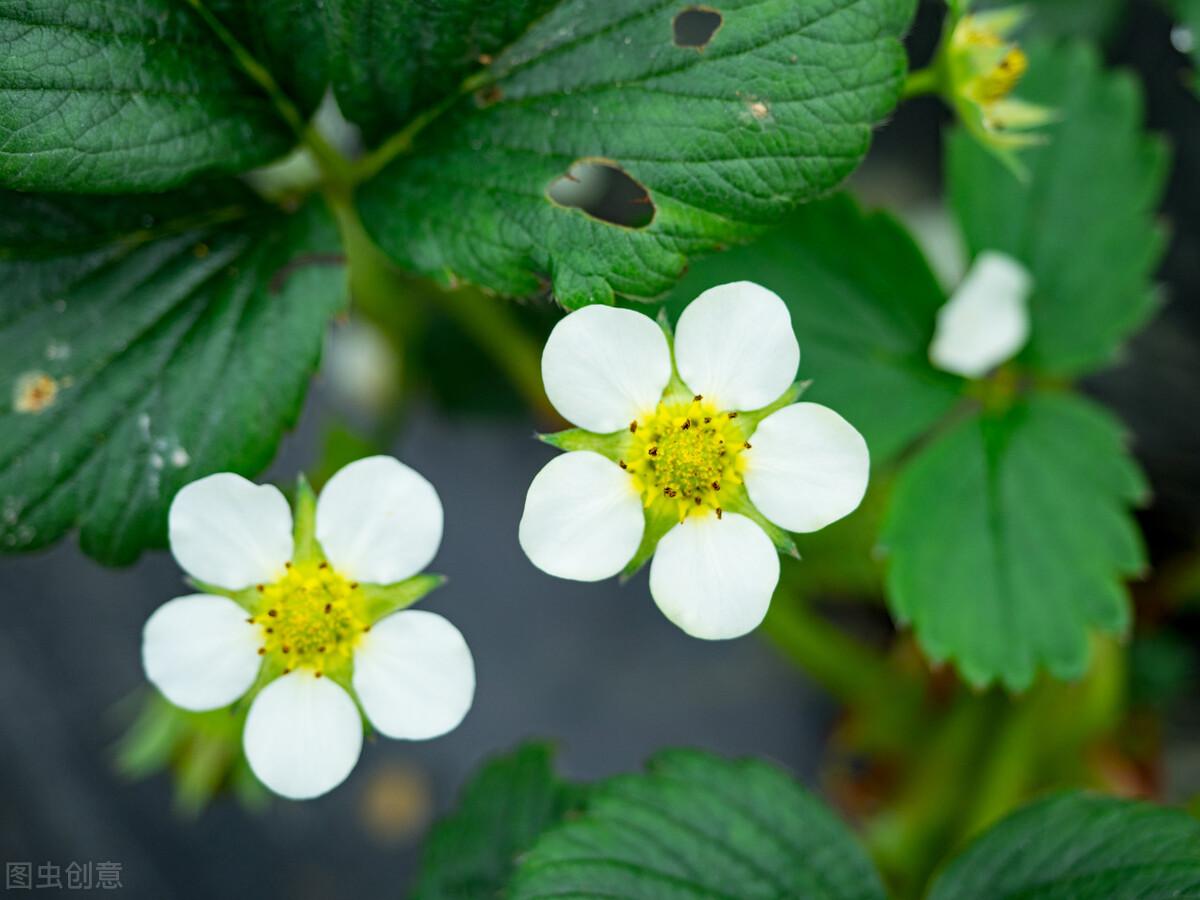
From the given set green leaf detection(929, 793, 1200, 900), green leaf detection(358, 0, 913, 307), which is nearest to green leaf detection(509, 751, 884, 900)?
green leaf detection(929, 793, 1200, 900)

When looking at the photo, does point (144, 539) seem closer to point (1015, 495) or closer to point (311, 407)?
point (1015, 495)

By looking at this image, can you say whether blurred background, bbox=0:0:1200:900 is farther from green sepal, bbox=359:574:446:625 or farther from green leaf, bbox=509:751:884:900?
green sepal, bbox=359:574:446:625

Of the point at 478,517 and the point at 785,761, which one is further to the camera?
the point at 478,517

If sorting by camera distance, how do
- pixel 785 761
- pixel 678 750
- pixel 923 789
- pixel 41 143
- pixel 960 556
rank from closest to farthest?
pixel 41 143
pixel 678 750
pixel 960 556
pixel 923 789
pixel 785 761

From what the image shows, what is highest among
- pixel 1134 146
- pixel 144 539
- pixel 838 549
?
pixel 144 539

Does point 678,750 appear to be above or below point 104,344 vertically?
below

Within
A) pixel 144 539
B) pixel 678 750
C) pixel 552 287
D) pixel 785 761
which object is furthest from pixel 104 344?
pixel 785 761
